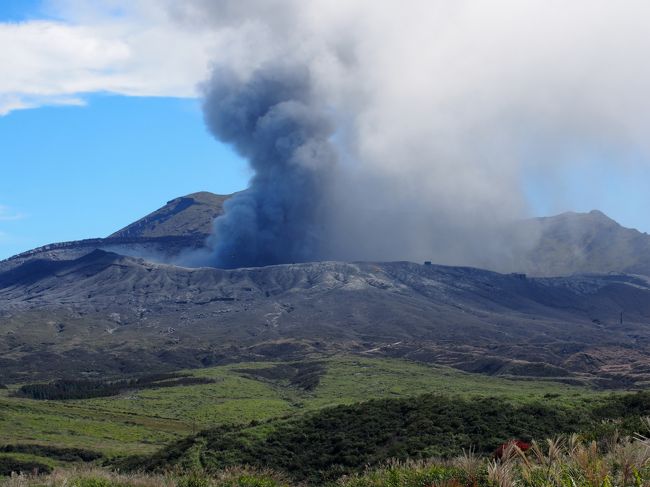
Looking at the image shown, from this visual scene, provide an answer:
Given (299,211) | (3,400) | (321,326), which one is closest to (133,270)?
(299,211)

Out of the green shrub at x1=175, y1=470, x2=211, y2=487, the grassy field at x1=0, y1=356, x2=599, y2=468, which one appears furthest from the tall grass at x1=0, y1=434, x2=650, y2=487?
the grassy field at x1=0, y1=356, x2=599, y2=468

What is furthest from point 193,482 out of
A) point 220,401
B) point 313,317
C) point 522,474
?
point 313,317

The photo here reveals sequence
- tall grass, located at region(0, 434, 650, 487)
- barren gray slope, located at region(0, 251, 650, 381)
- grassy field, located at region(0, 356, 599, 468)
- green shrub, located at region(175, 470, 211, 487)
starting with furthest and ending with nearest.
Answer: barren gray slope, located at region(0, 251, 650, 381) < grassy field, located at region(0, 356, 599, 468) < green shrub, located at region(175, 470, 211, 487) < tall grass, located at region(0, 434, 650, 487)

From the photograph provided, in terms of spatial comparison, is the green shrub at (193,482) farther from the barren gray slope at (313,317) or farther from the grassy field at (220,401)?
the barren gray slope at (313,317)

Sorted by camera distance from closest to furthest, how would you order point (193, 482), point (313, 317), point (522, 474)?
point (522, 474), point (193, 482), point (313, 317)

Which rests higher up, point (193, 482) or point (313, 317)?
point (313, 317)

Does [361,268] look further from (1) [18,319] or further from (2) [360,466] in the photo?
(2) [360,466]

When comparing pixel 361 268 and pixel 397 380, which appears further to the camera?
pixel 361 268

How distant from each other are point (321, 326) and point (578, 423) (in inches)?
4103

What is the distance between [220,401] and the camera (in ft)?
251

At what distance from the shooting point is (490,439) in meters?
34.4

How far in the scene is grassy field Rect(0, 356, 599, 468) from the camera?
180ft

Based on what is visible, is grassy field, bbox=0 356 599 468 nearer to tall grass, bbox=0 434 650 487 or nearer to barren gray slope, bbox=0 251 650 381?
barren gray slope, bbox=0 251 650 381

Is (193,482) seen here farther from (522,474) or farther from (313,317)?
(313,317)
